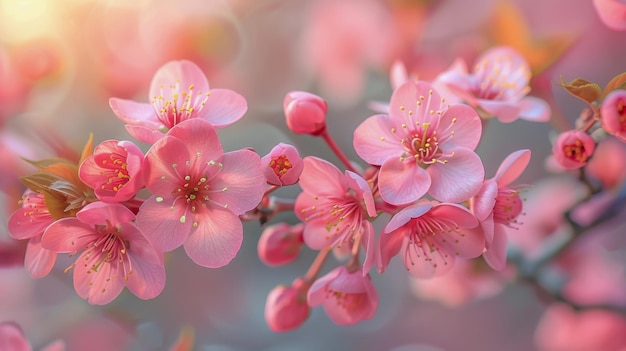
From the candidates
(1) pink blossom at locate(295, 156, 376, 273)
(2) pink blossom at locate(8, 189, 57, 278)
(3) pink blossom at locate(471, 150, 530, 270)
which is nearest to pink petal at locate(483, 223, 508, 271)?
(3) pink blossom at locate(471, 150, 530, 270)

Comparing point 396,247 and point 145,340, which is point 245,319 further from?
point 396,247

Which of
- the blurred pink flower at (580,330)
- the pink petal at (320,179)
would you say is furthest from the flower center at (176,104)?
the blurred pink flower at (580,330)

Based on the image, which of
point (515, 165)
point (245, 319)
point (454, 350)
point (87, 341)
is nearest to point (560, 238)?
point (515, 165)

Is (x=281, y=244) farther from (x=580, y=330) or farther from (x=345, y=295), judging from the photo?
(x=580, y=330)

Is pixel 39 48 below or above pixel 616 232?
above

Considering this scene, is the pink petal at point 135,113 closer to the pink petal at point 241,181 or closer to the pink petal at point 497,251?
the pink petal at point 241,181
